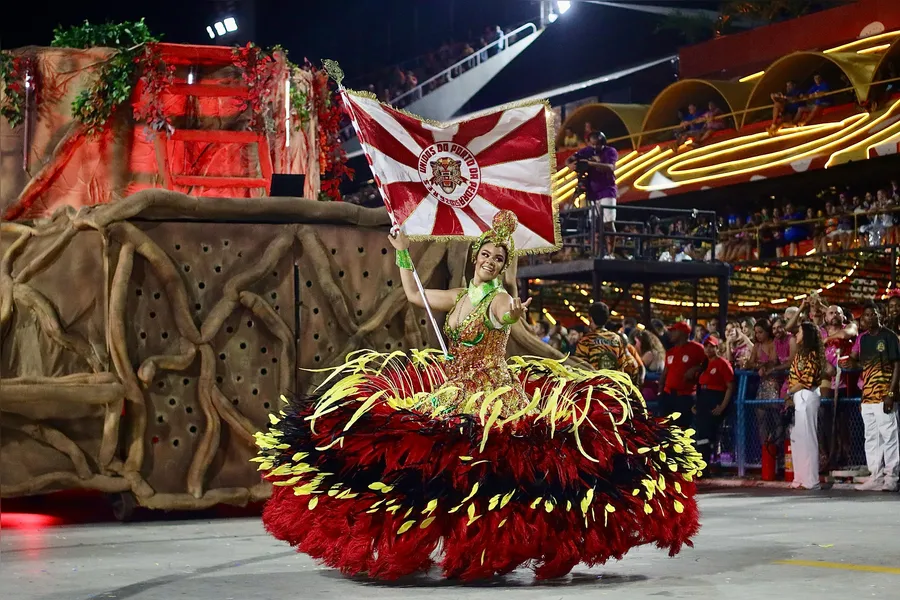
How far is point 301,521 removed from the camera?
6.68 m

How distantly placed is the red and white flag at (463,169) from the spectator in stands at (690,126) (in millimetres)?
18744

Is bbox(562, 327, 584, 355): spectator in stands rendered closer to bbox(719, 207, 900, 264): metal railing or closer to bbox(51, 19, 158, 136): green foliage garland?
bbox(719, 207, 900, 264): metal railing

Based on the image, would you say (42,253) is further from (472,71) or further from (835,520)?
(472,71)

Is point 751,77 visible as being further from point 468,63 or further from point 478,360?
point 478,360

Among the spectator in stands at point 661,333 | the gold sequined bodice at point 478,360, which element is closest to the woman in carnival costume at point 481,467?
the gold sequined bodice at point 478,360

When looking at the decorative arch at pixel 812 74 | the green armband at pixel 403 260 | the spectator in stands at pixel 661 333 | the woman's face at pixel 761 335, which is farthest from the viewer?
the decorative arch at pixel 812 74

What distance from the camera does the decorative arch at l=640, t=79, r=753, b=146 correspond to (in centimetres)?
2573

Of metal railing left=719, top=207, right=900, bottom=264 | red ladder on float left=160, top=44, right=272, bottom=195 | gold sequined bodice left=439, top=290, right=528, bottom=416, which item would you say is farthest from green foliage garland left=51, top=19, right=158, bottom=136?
metal railing left=719, top=207, right=900, bottom=264

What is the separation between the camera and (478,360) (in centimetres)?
688

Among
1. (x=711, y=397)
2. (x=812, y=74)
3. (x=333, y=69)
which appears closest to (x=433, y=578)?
(x=333, y=69)

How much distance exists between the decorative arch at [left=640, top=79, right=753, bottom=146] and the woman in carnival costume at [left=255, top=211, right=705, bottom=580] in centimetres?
1969

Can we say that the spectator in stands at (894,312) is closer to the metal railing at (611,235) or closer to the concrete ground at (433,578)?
the concrete ground at (433,578)

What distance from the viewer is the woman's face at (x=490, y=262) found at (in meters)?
6.93

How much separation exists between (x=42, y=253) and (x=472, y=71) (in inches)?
975
